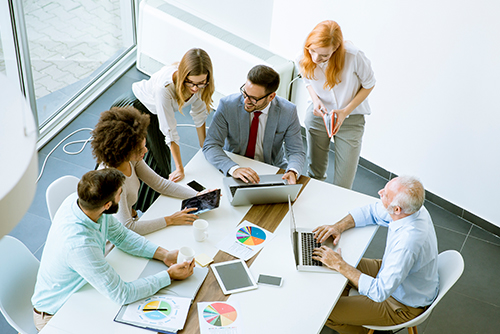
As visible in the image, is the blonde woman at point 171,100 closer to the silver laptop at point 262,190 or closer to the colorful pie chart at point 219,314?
the silver laptop at point 262,190

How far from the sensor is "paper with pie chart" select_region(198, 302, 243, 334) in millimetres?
Result: 2137

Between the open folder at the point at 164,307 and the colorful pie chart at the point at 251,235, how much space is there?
1.06 feet

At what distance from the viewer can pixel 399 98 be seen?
13.7 ft

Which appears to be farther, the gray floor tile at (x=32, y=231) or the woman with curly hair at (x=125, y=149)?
the gray floor tile at (x=32, y=231)

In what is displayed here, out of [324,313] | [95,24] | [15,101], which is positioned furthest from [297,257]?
[95,24]

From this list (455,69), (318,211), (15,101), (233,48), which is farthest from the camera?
(233,48)

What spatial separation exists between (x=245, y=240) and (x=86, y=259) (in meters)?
0.87

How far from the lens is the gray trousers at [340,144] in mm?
3603

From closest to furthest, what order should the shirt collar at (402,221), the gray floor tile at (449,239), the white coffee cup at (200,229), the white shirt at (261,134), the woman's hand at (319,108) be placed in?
the shirt collar at (402,221) < the white coffee cup at (200,229) < the white shirt at (261,134) < the woman's hand at (319,108) < the gray floor tile at (449,239)

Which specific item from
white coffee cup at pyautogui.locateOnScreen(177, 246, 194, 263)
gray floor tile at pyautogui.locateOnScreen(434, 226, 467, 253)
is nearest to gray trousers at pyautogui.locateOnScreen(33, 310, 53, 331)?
white coffee cup at pyautogui.locateOnScreen(177, 246, 194, 263)

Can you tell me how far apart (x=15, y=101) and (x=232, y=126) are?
2375 mm

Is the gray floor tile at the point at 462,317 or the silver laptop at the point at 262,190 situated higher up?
the silver laptop at the point at 262,190

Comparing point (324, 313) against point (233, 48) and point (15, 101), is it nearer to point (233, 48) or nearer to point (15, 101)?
point (15, 101)

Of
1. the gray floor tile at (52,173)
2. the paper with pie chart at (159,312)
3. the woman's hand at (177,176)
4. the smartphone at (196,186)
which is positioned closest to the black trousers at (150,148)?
the woman's hand at (177,176)
